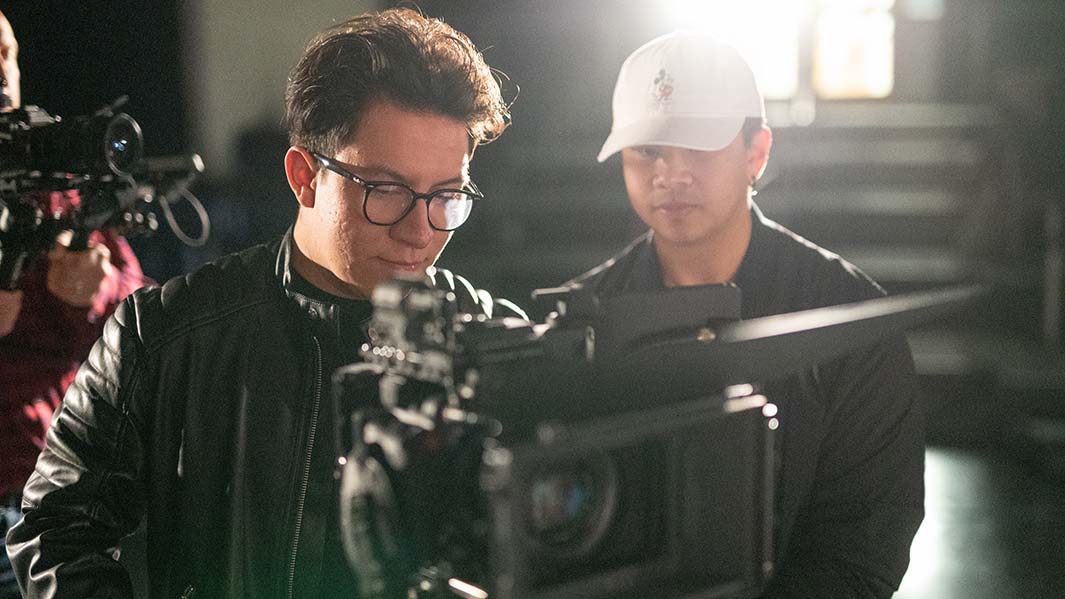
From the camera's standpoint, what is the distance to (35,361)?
1.67 meters

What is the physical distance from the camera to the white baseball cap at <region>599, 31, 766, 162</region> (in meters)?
1.68

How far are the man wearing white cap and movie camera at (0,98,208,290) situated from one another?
0.83 metres

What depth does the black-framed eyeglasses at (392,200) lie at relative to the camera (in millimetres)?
1111

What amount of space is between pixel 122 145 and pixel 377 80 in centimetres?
60

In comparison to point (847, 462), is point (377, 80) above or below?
above

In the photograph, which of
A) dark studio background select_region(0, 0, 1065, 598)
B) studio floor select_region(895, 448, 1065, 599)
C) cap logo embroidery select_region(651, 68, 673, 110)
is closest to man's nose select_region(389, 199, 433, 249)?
cap logo embroidery select_region(651, 68, 673, 110)

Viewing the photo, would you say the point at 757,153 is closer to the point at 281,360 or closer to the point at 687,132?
the point at 687,132

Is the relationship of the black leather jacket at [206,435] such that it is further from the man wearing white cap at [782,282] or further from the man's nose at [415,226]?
the man wearing white cap at [782,282]

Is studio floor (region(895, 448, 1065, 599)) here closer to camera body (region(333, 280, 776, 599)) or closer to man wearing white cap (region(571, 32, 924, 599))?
man wearing white cap (region(571, 32, 924, 599))

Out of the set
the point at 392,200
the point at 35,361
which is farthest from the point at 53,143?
the point at 392,200

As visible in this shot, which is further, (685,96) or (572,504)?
(685,96)

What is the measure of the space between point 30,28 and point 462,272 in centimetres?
260

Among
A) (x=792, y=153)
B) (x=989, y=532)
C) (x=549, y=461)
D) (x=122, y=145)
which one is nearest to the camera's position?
(x=549, y=461)

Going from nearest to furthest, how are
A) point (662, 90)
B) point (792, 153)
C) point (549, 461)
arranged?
point (549, 461), point (662, 90), point (792, 153)
